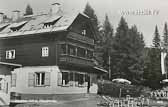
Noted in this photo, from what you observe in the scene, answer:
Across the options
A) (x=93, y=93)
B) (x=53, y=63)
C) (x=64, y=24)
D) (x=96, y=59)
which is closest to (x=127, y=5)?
(x=64, y=24)

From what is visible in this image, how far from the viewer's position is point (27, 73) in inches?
737

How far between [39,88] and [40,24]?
3.64 meters

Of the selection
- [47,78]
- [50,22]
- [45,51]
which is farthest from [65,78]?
[50,22]

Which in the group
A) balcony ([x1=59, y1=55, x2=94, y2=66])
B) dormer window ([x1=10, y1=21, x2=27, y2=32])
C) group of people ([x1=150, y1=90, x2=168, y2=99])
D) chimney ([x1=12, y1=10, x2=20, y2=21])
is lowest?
group of people ([x1=150, y1=90, x2=168, y2=99])

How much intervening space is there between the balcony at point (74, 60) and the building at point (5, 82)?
285cm

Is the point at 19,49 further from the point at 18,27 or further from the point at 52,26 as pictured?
the point at 52,26

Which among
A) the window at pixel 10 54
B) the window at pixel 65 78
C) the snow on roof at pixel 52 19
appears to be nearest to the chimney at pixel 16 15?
the window at pixel 10 54

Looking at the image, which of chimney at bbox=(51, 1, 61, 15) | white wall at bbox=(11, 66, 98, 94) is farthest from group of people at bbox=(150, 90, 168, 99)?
chimney at bbox=(51, 1, 61, 15)

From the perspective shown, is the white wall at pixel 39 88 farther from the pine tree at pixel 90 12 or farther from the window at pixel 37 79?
the pine tree at pixel 90 12

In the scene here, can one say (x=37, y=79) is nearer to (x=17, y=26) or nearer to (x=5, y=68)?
(x=5, y=68)

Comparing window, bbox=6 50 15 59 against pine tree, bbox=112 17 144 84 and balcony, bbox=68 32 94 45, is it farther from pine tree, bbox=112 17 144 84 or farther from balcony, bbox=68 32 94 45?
pine tree, bbox=112 17 144 84

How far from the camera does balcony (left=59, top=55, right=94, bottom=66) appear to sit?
17716mm

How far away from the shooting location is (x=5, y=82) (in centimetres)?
1656

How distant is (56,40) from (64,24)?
1.00 meters
